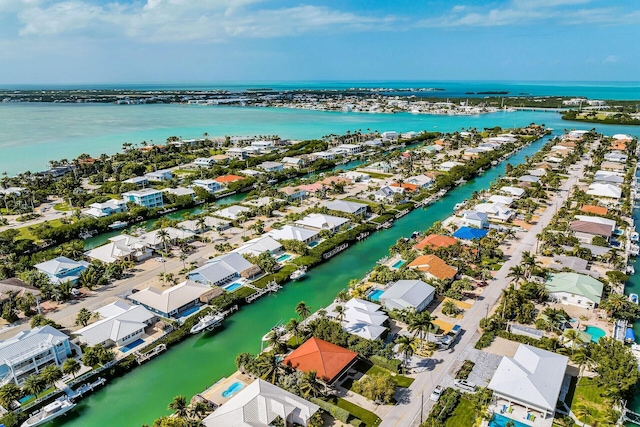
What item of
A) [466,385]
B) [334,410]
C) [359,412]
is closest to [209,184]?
[334,410]

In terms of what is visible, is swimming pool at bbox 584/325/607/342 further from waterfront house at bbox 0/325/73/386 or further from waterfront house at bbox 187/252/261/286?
waterfront house at bbox 0/325/73/386

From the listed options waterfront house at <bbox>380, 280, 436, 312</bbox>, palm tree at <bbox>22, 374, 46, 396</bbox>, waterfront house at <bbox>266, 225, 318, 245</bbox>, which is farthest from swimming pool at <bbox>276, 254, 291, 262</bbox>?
palm tree at <bbox>22, 374, 46, 396</bbox>

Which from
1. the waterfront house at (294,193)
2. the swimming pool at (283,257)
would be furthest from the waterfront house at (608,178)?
the swimming pool at (283,257)

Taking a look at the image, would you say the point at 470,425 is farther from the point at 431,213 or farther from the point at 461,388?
the point at 431,213

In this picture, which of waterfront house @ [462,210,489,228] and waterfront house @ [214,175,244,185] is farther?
waterfront house @ [214,175,244,185]

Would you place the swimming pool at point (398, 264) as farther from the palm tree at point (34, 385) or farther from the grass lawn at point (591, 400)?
the palm tree at point (34, 385)
